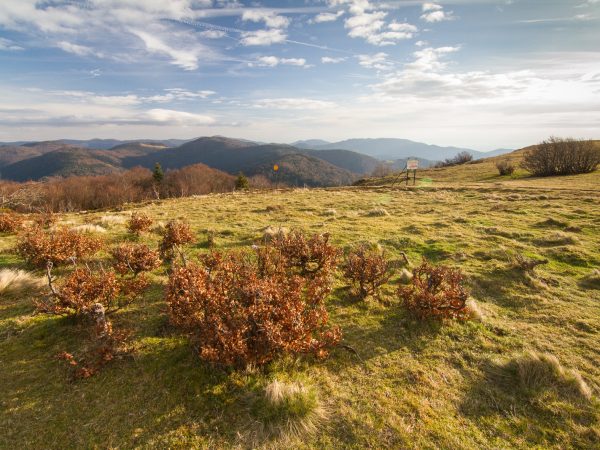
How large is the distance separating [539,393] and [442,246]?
26.1 feet

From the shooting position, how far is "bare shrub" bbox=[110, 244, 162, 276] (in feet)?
26.8

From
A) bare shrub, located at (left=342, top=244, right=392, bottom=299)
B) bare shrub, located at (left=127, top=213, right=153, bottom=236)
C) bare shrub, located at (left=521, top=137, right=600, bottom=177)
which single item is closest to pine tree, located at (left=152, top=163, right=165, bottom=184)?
bare shrub, located at (left=127, top=213, right=153, bottom=236)

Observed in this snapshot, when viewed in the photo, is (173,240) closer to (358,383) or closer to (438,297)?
(358,383)

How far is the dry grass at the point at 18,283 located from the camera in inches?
308

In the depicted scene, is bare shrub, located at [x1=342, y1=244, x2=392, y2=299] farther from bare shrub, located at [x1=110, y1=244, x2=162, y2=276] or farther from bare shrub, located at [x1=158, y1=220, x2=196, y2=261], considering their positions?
bare shrub, located at [x1=158, y1=220, x2=196, y2=261]

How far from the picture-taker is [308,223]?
16547mm

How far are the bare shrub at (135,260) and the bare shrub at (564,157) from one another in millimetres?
58428

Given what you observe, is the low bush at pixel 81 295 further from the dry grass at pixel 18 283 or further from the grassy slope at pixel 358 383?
the dry grass at pixel 18 283

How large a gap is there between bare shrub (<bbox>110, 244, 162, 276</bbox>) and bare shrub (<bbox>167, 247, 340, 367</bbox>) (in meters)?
2.68

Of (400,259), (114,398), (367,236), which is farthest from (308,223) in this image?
(114,398)

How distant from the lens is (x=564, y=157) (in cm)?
4703

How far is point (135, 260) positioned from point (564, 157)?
5979 cm

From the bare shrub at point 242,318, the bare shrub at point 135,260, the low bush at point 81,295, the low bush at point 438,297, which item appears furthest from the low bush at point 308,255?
the low bush at point 81,295

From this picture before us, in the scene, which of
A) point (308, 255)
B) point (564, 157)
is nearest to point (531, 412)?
point (308, 255)
